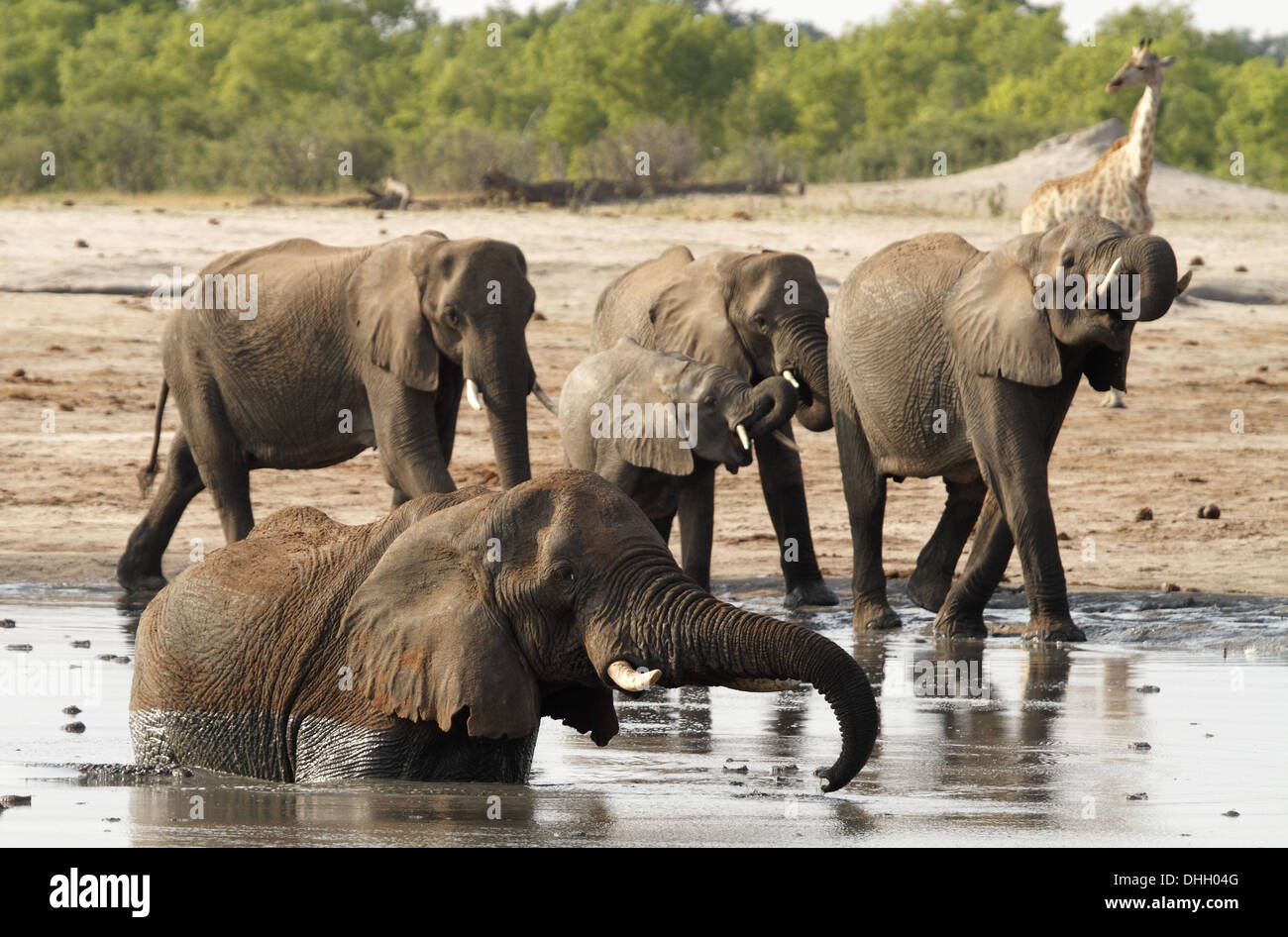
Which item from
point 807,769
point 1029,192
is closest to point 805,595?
point 807,769

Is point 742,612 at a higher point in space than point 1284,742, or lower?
higher

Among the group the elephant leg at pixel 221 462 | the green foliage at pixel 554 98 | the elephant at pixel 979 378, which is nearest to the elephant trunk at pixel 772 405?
the elephant at pixel 979 378

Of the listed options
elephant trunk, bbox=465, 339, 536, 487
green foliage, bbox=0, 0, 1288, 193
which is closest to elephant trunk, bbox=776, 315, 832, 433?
elephant trunk, bbox=465, 339, 536, 487

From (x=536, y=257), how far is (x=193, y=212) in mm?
3879

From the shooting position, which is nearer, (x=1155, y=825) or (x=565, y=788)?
(x=1155, y=825)

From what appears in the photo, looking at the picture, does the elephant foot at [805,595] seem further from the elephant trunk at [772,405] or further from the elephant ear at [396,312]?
the elephant ear at [396,312]

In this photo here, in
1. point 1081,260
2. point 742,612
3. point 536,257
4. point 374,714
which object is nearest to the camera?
point 742,612

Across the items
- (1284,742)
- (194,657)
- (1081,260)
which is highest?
(1081,260)

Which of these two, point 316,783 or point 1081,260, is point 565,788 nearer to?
point 316,783

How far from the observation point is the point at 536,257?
20.6 metres

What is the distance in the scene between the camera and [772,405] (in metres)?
10.0

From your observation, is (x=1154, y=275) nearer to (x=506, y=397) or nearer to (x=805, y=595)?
(x=805, y=595)
